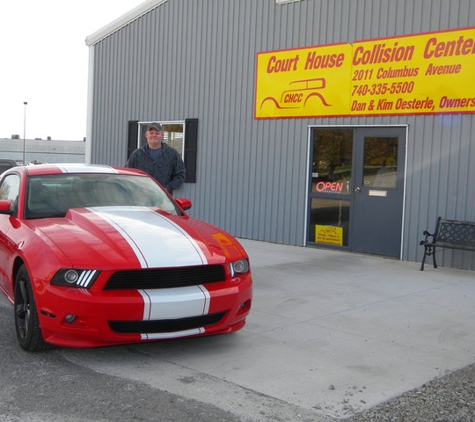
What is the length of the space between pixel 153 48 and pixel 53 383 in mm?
10557

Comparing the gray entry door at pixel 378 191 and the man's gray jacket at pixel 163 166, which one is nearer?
the man's gray jacket at pixel 163 166

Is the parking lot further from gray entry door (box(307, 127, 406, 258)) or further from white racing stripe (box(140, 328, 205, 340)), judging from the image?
gray entry door (box(307, 127, 406, 258))

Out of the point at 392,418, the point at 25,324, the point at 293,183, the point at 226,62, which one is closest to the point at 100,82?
the point at 226,62

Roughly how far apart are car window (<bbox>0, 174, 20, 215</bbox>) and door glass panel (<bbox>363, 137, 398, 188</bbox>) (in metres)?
5.73

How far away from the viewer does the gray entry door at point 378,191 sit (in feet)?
32.3

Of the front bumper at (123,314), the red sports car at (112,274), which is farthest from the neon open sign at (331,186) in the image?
the front bumper at (123,314)

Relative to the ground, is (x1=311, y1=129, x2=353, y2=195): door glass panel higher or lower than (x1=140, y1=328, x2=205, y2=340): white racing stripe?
higher

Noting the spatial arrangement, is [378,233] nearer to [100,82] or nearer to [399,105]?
[399,105]

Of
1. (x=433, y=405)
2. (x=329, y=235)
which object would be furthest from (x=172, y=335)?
(x=329, y=235)

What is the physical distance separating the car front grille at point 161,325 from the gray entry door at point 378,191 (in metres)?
5.74

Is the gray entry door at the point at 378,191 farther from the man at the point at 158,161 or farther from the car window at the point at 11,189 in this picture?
the car window at the point at 11,189

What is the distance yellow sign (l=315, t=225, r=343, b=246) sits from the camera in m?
10.7

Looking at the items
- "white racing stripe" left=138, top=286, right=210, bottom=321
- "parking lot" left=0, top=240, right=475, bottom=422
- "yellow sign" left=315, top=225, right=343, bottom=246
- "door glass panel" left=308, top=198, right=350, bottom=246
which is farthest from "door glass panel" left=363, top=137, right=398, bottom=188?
"white racing stripe" left=138, top=286, right=210, bottom=321

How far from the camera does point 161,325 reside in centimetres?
463
